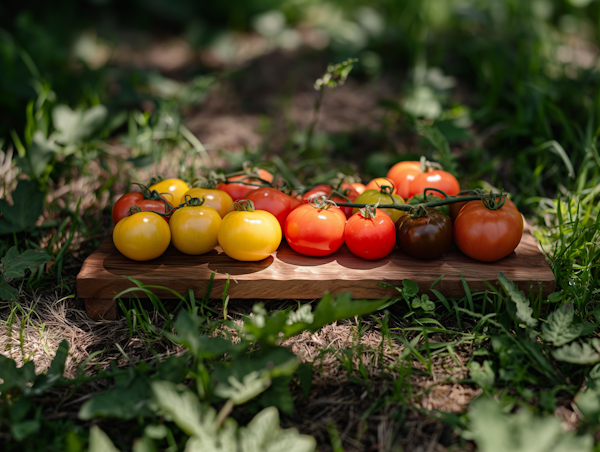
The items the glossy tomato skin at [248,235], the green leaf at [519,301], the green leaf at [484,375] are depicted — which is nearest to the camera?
the green leaf at [484,375]

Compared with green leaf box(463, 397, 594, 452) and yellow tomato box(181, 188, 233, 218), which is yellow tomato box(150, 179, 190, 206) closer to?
yellow tomato box(181, 188, 233, 218)

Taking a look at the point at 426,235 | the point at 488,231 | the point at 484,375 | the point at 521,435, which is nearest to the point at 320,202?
the point at 426,235

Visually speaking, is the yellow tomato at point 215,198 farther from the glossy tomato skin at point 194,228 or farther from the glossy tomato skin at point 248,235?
the glossy tomato skin at point 248,235

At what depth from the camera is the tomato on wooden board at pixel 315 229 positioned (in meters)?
1.96

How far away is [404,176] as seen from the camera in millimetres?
2410

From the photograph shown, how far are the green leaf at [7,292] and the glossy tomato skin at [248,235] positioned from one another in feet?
3.12

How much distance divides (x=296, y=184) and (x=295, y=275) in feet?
3.58

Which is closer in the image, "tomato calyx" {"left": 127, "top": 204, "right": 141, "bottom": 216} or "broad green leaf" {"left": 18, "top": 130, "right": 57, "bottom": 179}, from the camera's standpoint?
"tomato calyx" {"left": 127, "top": 204, "right": 141, "bottom": 216}

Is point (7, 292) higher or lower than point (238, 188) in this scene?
lower

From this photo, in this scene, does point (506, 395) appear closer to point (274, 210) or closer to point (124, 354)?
point (274, 210)

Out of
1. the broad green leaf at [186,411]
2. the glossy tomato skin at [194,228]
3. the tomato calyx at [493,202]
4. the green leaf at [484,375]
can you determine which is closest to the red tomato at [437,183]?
the tomato calyx at [493,202]

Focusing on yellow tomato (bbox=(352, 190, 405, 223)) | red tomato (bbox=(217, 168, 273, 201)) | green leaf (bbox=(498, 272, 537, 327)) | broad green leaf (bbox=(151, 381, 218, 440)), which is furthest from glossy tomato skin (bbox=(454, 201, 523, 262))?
broad green leaf (bbox=(151, 381, 218, 440))

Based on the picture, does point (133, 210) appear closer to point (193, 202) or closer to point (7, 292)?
point (193, 202)

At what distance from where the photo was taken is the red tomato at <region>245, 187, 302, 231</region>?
85.4 inches
